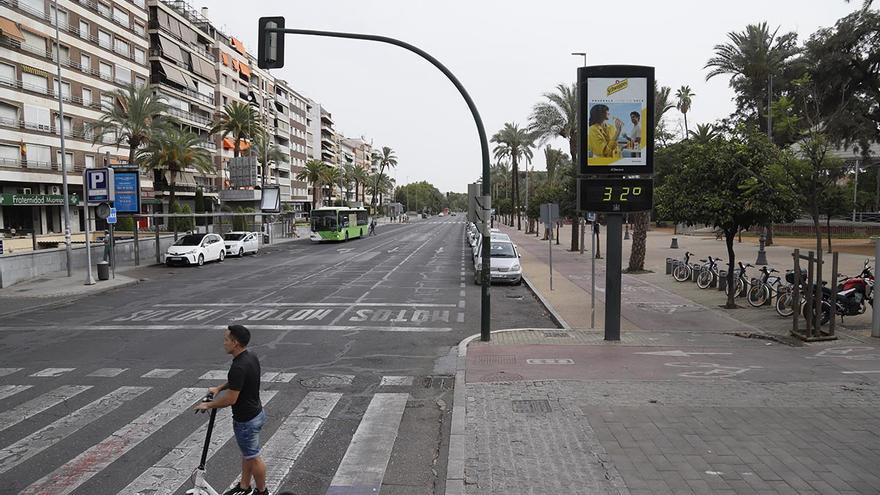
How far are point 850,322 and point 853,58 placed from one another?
102 ft

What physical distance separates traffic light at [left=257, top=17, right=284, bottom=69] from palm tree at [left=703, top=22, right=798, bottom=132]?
37486 millimetres

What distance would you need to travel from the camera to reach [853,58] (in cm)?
3650

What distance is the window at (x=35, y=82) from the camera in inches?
1688

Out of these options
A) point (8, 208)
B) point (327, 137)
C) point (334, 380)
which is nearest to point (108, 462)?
point (334, 380)

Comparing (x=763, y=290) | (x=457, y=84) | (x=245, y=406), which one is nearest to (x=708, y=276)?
(x=763, y=290)

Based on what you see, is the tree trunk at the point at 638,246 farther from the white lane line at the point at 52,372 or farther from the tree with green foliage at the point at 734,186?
the white lane line at the point at 52,372

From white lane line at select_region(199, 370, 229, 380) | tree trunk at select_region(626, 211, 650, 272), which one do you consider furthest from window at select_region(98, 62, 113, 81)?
white lane line at select_region(199, 370, 229, 380)

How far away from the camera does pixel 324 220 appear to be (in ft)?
164

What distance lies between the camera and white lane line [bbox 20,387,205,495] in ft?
18.5

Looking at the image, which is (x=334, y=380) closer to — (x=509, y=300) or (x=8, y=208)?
(x=509, y=300)

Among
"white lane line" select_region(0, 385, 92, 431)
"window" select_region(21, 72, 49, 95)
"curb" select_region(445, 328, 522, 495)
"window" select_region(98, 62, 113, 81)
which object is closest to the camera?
"curb" select_region(445, 328, 522, 495)

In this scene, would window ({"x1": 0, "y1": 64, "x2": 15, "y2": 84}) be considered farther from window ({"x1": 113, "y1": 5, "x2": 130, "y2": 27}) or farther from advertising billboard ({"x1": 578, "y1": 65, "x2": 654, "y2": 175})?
advertising billboard ({"x1": 578, "y1": 65, "x2": 654, "y2": 175})

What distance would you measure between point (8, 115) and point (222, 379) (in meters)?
43.4

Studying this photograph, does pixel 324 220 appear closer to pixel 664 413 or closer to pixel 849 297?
pixel 849 297
